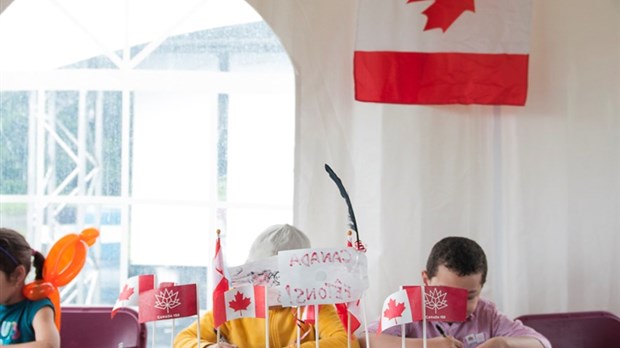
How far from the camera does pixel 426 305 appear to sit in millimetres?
2223

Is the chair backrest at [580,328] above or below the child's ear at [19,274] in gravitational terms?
below

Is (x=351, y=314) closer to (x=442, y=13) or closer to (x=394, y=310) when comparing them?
(x=394, y=310)

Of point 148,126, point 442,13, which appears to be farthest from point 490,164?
point 148,126

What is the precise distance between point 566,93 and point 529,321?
34.2 inches

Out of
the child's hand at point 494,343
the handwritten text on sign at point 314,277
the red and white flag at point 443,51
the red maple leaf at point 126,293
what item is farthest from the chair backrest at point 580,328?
the red maple leaf at point 126,293

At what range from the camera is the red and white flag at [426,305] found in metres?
2.20

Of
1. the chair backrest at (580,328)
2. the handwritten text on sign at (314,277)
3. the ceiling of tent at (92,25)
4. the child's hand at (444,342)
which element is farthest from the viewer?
the ceiling of tent at (92,25)

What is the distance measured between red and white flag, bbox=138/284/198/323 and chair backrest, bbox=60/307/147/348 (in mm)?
796

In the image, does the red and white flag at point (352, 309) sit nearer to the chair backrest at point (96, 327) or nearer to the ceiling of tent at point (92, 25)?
the chair backrest at point (96, 327)

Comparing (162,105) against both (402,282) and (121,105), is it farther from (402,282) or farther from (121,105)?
(402,282)

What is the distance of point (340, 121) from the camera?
324cm

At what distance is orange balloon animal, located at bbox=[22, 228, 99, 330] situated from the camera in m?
2.67

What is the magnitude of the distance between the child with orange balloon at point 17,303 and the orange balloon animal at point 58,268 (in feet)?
0.09

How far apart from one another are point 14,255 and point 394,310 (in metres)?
1.20
